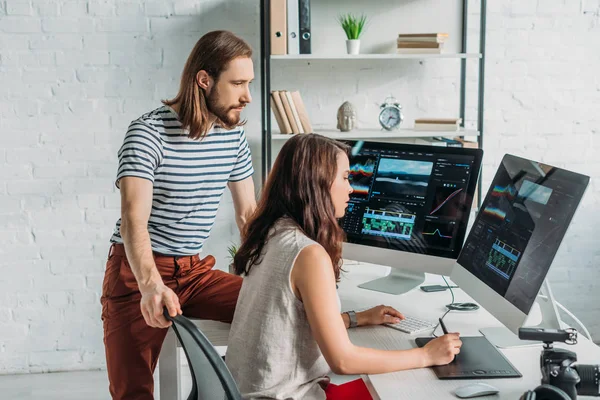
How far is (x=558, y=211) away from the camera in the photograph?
5.42ft

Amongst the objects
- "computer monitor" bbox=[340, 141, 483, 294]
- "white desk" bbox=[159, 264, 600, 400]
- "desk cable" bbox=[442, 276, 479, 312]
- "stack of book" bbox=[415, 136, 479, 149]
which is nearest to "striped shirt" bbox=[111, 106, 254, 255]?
"white desk" bbox=[159, 264, 600, 400]

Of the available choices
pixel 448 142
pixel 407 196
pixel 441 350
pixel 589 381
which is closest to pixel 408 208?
pixel 407 196

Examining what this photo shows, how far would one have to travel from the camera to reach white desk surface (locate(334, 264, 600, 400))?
1534 mm

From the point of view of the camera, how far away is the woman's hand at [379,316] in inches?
77.0

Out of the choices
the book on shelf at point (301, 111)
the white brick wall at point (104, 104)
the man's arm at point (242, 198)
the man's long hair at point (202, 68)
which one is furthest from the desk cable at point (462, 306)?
the white brick wall at point (104, 104)

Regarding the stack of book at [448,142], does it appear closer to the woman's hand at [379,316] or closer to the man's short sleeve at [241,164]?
the man's short sleeve at [241,164]

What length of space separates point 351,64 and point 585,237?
4.87 ft

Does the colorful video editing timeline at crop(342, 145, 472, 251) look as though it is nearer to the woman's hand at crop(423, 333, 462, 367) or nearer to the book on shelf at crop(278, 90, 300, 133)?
the woman's hand at crop(423, 333, 462, 367)

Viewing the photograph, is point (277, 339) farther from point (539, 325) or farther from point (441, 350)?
point (539, 325)

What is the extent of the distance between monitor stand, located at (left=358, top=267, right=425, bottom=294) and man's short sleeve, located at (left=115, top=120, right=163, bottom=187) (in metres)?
0.75

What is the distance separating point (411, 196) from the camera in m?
2.27

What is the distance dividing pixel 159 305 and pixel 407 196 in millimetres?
899

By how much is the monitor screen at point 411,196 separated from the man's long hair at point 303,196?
1.79 feet

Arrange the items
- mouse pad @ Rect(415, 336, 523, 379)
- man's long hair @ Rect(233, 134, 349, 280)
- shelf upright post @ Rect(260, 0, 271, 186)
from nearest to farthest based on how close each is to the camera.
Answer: mouse pad @ Rect(415, 336, 523, 379), man's long hair @ Rect(233, 134, 349, 280), shelf upright post @ Rect(260, 0, 271, 186)
